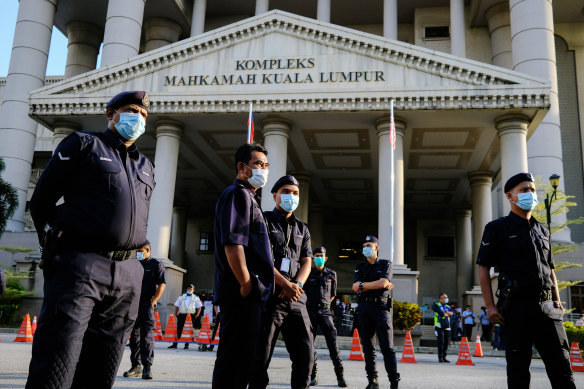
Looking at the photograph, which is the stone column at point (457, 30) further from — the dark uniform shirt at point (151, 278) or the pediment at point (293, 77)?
the dark uniform shirt at point (151, 278)

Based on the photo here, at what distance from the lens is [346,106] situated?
21.3m

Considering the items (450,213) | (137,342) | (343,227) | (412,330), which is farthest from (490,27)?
(137,342)

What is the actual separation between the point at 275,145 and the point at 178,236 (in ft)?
58.3

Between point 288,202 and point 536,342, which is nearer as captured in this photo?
point 536,342

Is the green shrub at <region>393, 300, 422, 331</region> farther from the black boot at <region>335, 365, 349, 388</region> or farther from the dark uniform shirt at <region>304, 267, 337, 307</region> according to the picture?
the black boot at <region>335, 365, 349, 388</region>

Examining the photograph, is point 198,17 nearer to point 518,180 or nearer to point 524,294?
point 518,180

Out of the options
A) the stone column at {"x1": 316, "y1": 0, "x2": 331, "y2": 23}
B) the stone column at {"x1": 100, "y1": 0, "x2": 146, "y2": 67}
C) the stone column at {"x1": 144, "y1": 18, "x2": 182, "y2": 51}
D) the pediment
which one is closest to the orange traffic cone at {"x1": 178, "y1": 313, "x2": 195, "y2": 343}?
the pediment

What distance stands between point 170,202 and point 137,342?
47.5ft

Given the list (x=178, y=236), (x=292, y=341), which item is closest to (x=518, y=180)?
(x=292, y=341)

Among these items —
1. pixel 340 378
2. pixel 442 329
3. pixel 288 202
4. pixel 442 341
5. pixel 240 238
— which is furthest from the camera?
pixel 442 329

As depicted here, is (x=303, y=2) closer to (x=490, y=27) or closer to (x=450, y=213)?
(x=490, y=27)

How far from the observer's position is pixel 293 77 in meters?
22.0

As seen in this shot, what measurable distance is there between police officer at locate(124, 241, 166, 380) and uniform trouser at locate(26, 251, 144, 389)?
473cm

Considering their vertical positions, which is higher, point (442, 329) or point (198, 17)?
point (198, 17)
